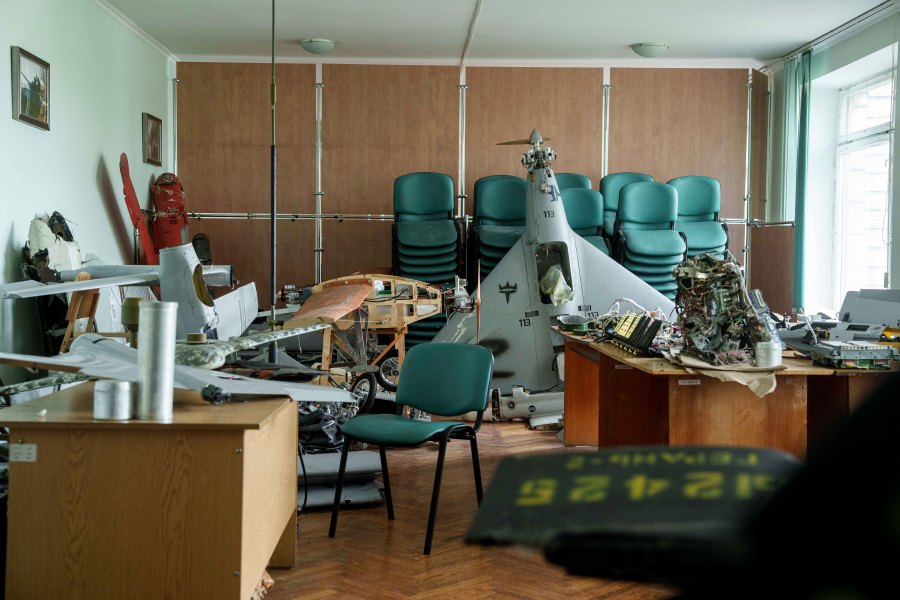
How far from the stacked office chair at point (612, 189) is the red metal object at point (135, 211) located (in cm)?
461

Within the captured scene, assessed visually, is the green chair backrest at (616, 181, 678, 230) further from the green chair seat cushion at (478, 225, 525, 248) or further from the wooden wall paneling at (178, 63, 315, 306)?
the wooden wall paneling at (178, 63, 315, 306)

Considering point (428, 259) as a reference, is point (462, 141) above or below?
above

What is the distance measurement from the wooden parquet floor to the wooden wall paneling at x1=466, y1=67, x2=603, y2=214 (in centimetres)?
570

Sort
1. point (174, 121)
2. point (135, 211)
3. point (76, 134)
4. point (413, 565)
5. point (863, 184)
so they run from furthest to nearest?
1. point (174, 121)
2. point (863, 184)
3. point (135, 211)
4. point (76, 134)
5. point (413, 565)

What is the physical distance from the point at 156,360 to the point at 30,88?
14.7 ft

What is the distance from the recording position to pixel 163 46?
29.0 ft

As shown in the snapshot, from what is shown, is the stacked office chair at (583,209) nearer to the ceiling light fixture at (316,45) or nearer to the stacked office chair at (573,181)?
the stacked office chair at (573,181)

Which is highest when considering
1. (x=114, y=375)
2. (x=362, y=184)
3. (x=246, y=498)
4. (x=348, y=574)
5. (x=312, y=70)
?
(x=312, y=70)

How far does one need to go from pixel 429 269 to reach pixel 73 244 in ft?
11.1

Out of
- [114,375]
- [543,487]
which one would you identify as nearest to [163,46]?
[114,375]

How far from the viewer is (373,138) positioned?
30.9 feet

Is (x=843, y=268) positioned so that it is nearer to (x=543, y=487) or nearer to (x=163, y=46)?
(x=163, y=46)

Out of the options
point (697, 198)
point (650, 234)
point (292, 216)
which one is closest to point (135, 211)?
point (292, 216)

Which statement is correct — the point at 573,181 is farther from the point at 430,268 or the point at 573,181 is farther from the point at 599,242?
the point at 430,268
